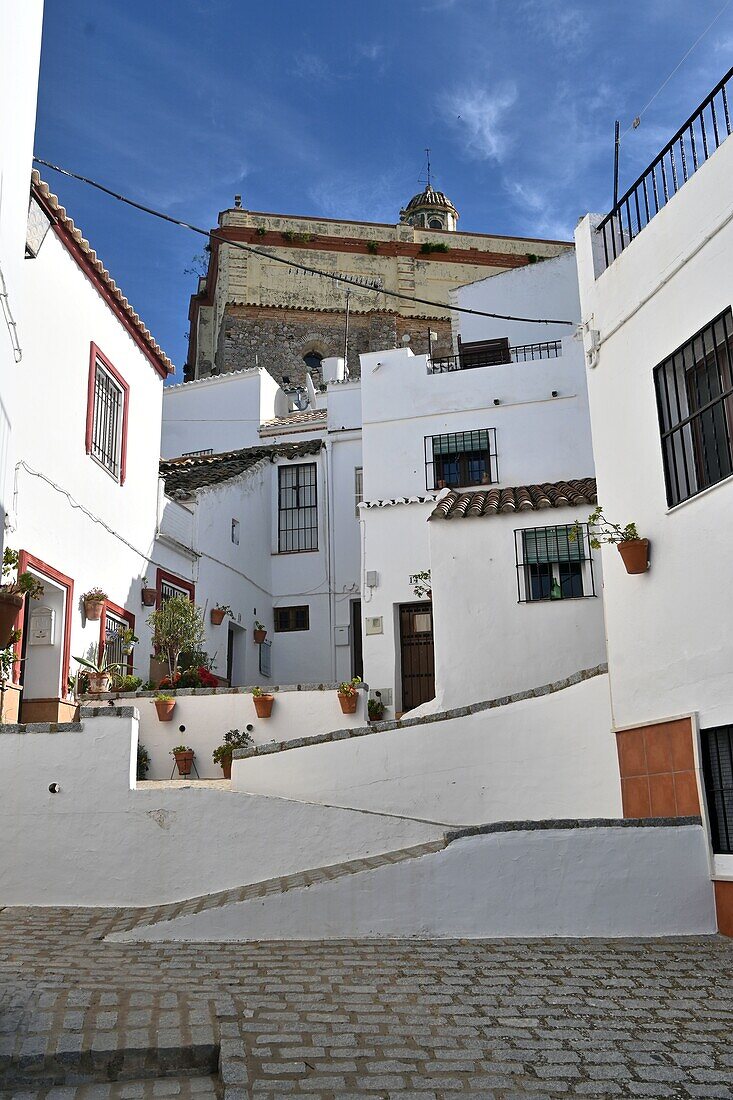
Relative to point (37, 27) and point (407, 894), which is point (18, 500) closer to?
point (37, 27)

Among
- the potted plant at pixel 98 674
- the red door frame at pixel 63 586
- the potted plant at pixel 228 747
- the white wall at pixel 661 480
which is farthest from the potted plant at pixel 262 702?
the white wall at pixel 661 480

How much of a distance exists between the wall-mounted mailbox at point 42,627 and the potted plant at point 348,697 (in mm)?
4224

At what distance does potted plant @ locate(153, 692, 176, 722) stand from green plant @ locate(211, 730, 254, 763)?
0.86 meters

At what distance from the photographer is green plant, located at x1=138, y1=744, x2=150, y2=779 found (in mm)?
13734

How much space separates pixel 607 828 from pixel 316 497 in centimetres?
1602

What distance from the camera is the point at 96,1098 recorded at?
5066 millimetres

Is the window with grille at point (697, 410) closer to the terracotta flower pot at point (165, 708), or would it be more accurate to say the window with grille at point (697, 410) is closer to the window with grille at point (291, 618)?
the terracotta flower pot at point (165, 708)

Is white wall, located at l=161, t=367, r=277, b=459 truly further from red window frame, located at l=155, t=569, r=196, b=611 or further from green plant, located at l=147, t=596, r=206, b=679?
green plant, located at l=147, t=596, r=206, b=679

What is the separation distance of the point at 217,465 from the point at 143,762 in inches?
398

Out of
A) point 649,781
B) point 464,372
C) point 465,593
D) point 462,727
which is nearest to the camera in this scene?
point 649,781

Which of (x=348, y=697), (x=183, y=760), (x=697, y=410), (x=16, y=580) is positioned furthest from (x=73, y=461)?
(x=697, y=410)

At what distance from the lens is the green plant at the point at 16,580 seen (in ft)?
28.6

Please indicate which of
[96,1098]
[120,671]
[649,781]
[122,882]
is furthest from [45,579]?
[96,1098]

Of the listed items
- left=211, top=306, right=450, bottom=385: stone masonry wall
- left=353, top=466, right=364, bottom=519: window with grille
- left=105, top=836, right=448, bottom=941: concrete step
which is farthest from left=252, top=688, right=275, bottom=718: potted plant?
left=211, top=306, right=450, bottom=385: stone masonry wall
